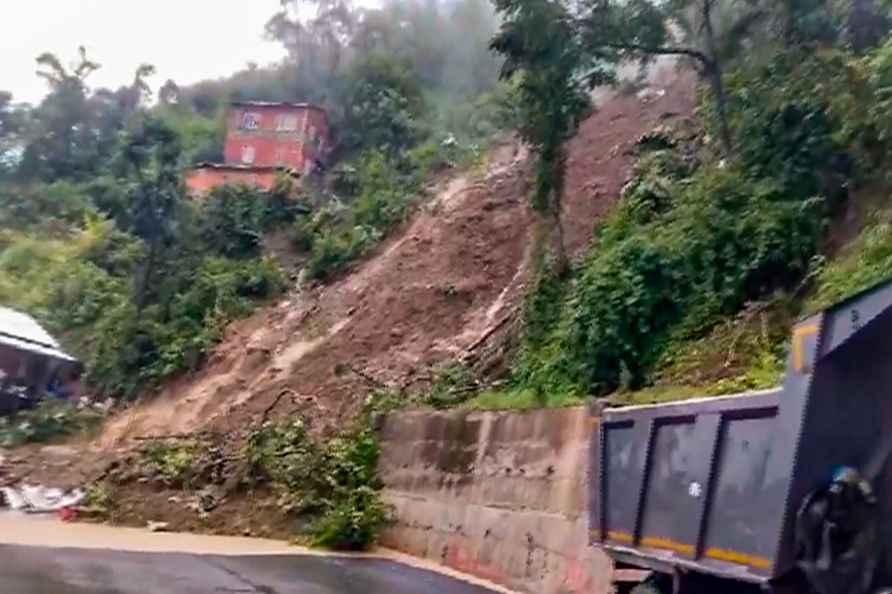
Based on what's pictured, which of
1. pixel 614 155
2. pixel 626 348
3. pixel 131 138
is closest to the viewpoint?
pixel 626 348

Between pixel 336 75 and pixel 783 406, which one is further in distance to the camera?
pixel 336 75

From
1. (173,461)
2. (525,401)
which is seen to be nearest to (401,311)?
(173,461)

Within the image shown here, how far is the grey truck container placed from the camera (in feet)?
17.8

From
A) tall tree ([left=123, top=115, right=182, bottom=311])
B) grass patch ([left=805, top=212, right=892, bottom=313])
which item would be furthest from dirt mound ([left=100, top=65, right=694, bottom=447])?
grass patch ([left=805, top=212, right=892, bottom=313])

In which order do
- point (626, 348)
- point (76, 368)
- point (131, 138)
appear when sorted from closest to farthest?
point (626, 348), point (76, 368), point (131, 138)

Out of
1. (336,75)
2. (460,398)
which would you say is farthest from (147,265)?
(336,75)

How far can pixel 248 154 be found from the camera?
5734cm

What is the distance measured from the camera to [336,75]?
214 ft

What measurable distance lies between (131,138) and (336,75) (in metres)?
24.6

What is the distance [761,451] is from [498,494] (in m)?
10.5

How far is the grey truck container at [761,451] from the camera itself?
541cm

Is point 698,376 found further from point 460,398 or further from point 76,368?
point 76,368

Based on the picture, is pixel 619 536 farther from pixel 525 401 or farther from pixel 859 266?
pixel 525 401

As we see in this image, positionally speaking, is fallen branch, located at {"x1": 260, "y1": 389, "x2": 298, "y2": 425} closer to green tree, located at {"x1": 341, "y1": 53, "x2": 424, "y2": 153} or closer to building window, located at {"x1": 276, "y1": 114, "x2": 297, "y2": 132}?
green tree, located at {"x1": 341, "y1": 53, "x2": 424, "y2": 153}
